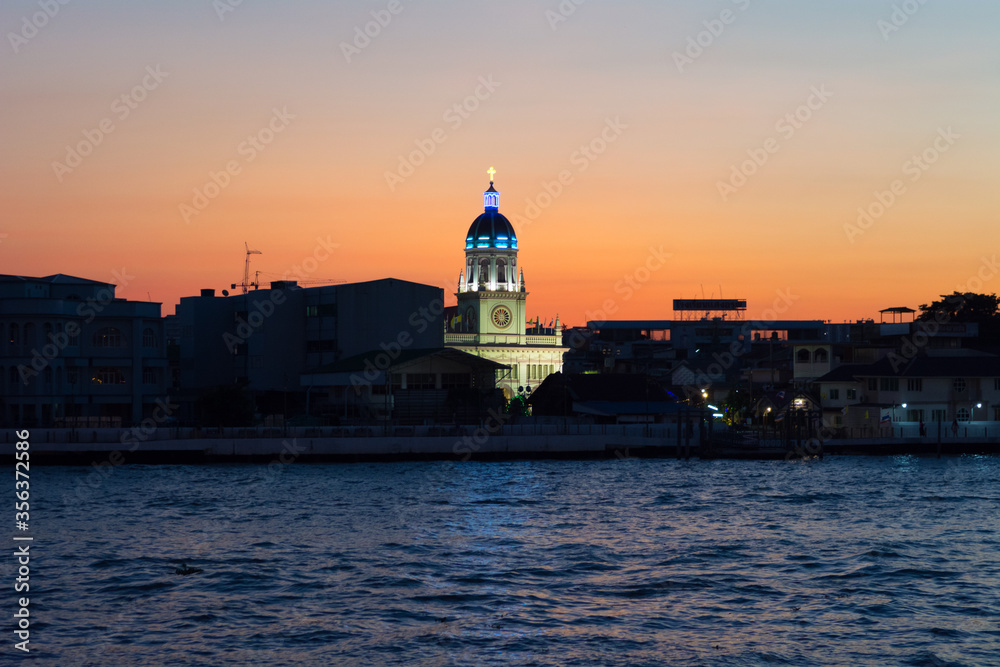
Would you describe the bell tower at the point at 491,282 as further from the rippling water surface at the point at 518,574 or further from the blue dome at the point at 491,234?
the rippling water surface at the point at 518,574

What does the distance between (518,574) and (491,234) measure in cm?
12165

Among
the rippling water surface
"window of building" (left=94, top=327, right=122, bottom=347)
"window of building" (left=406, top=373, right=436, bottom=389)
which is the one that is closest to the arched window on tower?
"window of building" (left=406, top=373, right=436, bottom=389)

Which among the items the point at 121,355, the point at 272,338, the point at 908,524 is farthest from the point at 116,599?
the point at 272,338

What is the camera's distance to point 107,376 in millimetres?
91750

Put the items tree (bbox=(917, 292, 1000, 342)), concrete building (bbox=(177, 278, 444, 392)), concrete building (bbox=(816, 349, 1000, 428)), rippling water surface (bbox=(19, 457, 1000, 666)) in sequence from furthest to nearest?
tree (bbox=(917, 292, 1000, 342)) < concrete building (bbox=(177, 278, 444, 392)) < concrete building (bbox=(816, 349, 1000, 428)) < rippling water surface (bbox=(19, 457, 1000, 666))

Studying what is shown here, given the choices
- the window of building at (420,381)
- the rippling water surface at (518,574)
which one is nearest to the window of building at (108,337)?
the window of building at (420,381)

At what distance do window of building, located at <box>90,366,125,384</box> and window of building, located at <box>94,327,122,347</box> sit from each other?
182 centimetres

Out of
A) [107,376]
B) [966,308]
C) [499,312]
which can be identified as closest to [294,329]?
[107,376]

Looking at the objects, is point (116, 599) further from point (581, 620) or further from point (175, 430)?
point (175, 430)

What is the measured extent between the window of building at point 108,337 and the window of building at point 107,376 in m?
1.82

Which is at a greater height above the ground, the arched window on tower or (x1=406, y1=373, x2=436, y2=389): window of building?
the arched window on tower

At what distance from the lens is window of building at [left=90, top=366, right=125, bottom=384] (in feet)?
299

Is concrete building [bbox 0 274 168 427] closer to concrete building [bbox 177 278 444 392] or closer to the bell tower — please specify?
concrete building [bbox 177 278 444 392]

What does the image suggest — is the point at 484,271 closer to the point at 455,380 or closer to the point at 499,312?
the point at 499,312
